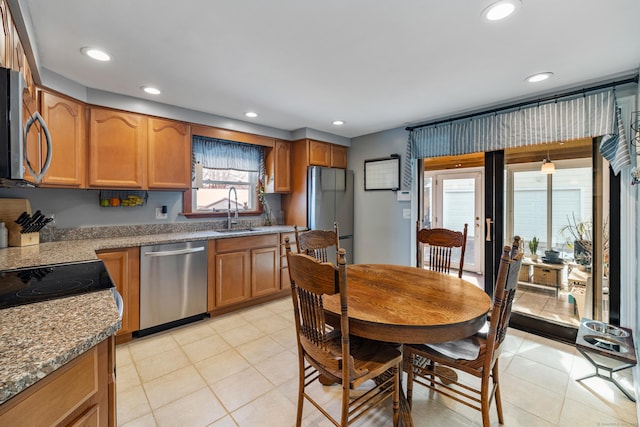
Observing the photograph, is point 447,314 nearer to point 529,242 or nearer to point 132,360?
point 529,242

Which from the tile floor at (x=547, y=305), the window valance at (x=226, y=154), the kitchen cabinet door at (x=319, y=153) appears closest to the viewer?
the tile floor at (x=547, y=305)

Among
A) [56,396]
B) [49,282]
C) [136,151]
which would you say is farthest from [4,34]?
[136,151]

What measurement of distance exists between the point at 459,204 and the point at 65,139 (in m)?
4.96

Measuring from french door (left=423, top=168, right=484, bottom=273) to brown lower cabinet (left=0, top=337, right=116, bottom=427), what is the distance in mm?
4093

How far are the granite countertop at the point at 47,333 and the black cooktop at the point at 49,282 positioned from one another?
102 millimetres

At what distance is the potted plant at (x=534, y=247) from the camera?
290 cm

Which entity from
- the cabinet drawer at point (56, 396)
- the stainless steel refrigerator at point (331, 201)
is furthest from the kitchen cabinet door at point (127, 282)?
the stainless steel refrigerator at point (331, 201)

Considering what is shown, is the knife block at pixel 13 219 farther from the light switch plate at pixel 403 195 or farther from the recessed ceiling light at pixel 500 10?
the light switch plate at pixel 403 195

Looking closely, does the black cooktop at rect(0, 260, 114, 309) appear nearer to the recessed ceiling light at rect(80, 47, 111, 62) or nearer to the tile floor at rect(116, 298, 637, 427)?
the tile floor at rect(116, 298, 637, 427)

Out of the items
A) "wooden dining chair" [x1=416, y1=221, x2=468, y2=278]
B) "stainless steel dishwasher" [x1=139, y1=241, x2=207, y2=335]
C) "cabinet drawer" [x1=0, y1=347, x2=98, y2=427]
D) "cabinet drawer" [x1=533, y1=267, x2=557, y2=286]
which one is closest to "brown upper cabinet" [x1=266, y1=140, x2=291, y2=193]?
"stainless steel dishwasher" [x1=139, y1=241, x2=207, y2=335]

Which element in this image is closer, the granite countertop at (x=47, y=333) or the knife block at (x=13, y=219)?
the granite countertop at (x=47, y=333)

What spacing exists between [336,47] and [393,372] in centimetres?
207

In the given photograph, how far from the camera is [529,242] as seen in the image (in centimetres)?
294

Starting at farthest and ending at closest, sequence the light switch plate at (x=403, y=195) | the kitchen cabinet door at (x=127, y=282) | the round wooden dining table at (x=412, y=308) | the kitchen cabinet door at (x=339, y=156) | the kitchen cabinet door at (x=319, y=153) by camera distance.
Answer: the kitchen cabinet door at (x=339, y=156), the kitchen cabinet door at (x=319, y=153), the light switch plate at (x=403, y=195), the kitchen cabinet door at (x=127, y=282), the round wooden dining table at (x=412, y=308)
